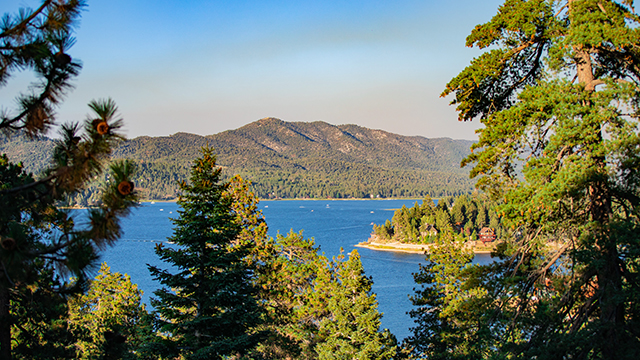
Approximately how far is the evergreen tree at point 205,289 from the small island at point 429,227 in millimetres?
66766

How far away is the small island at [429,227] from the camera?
79250 mm

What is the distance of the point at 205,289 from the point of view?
10.5 metres

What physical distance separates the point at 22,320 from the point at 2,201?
2.09 metres

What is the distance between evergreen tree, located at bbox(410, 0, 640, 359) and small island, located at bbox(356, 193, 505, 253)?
69.7 metres

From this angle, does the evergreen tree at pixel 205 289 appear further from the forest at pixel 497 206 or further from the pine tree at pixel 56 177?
the pine tree at pixel 56 177

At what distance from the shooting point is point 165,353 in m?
9.53

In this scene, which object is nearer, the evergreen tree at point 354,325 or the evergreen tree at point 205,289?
the evergreen tree at point 205,289

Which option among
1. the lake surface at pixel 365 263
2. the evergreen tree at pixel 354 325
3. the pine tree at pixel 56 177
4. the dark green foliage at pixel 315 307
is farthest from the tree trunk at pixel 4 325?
the lake surface at pixel 365 263

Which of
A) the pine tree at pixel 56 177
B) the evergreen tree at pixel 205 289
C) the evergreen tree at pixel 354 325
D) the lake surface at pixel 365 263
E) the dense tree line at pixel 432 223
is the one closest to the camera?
the pine tree at pixel 56 177

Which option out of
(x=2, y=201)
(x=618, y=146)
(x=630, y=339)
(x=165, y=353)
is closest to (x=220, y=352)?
(x=165, y=353)

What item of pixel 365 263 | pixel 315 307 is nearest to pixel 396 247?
pixel 365 263

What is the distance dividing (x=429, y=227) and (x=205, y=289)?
79816 mm

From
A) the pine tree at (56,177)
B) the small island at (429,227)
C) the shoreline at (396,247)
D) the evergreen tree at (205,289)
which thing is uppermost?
the pine tree at (56,177)

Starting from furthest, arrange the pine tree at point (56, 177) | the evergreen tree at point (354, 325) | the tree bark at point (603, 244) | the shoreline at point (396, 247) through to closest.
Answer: the shoreline at point (396, 247), the evergreen tree at point (354, 325), the tree bark at point (603, 244), the pine tree at point (56, 177)
